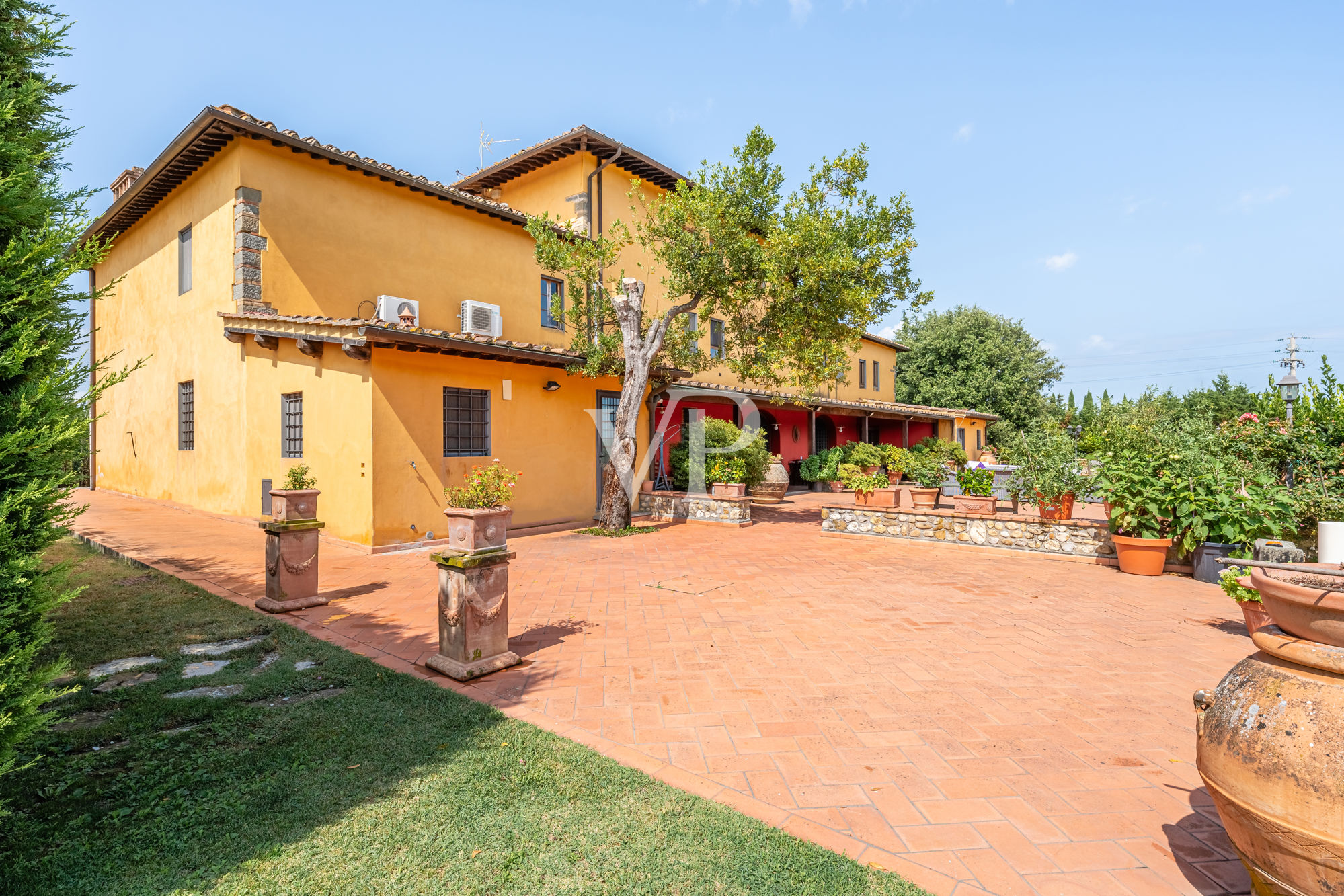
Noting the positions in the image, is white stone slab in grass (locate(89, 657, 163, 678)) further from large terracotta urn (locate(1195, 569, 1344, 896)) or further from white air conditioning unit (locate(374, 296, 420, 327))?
white air conditioning unit (locate(374, 296, 420, 327))

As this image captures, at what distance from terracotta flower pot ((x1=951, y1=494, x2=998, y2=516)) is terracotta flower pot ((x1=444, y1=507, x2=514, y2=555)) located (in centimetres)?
869

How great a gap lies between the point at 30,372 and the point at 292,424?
870 cm

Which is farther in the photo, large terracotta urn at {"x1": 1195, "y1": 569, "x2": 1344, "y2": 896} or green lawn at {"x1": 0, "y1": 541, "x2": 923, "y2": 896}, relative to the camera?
green lawn at {"x1": 0, "y1": 541, "x2": 923, "y2": 896}

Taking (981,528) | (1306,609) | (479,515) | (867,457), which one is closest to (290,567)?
(479,515)

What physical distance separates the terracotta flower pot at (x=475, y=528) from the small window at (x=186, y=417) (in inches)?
444

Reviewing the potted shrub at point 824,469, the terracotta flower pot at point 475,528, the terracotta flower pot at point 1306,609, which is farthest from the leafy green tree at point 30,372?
the potted shrub at point 824,469

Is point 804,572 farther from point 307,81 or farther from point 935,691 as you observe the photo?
point 307,81

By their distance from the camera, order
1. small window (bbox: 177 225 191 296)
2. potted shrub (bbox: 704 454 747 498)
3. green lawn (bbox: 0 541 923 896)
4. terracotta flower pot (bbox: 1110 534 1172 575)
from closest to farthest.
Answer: green lawn (bbox: 0 541 923 896), terracotta flower pot (bbox: 1110 534 1172 575), small window (bbox: 177 225 191 296), potted shrub (bbox: 704 454 747 498)

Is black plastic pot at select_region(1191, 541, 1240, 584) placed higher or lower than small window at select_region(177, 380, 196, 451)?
lower

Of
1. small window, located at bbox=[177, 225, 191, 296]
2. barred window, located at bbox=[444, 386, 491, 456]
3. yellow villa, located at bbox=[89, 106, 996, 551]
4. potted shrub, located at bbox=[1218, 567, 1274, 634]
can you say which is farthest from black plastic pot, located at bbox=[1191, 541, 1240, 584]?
small window, located at bbox=[177, 225, 191, 296]

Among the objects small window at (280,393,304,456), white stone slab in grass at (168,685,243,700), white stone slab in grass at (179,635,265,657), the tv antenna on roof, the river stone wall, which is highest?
the tv antenna on roof

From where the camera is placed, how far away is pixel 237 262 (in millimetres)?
10039

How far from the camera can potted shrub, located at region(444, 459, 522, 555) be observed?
14.2 ft

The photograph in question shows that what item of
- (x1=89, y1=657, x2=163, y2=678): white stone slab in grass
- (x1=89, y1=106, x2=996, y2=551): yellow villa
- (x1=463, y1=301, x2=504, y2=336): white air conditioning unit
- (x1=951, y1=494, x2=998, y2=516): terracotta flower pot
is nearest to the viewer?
(x1=89, y1=657, x2=163, y2=678): white stone slab in grass
